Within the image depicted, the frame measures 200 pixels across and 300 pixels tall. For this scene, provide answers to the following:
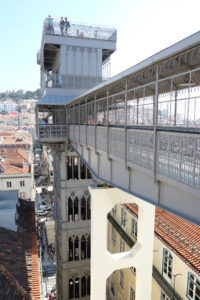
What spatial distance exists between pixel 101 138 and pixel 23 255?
9844 millimetres

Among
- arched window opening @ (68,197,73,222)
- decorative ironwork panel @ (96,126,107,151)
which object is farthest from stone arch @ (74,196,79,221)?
decorative ironwork panel @ (96,126,107,151)

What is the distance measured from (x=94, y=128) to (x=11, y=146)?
171 feet

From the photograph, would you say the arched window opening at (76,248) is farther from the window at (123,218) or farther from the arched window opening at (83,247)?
the window at (123,218)

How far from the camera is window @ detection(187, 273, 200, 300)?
9.04 meters

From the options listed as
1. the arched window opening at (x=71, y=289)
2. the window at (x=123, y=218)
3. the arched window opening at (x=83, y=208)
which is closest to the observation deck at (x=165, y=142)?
the window at (x=123, y=218)

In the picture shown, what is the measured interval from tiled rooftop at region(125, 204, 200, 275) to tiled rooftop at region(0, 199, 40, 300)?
5866 mm

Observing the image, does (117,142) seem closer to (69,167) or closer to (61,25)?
(69,167)

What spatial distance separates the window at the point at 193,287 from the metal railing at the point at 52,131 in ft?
33.4

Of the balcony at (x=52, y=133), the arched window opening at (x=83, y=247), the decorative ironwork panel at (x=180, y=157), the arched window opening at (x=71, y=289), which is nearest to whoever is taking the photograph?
the decorative ironwork panel at (x=180, y=157)

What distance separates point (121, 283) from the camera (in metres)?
17.3

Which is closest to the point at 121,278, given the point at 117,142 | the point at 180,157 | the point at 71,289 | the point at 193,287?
the point at 71,289

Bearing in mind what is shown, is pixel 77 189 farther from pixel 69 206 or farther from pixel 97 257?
pixel 97 257

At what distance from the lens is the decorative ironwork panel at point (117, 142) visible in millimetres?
6246

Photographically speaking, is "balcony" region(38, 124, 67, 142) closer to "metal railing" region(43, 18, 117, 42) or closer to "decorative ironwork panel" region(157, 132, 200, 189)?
"metal railing" region(43, 18, 117, 42)
